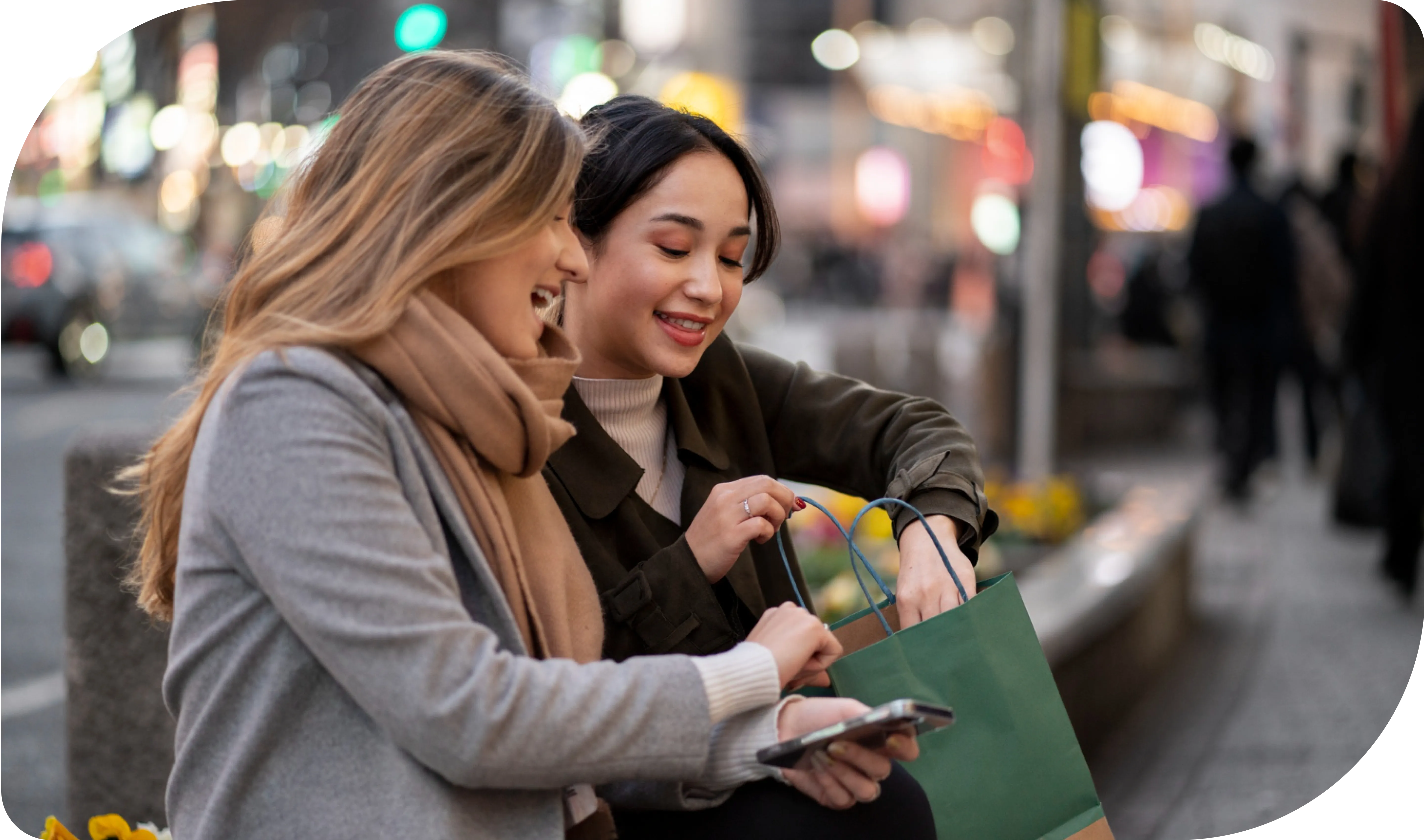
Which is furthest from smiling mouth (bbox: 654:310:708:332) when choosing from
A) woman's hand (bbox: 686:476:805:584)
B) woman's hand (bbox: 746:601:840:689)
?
woman's hand (bbox: 746:601:840:689)

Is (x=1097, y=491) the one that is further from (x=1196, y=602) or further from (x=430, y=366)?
(x=430, y=366)

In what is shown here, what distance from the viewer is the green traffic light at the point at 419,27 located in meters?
8.26

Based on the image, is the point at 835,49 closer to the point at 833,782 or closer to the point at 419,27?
the point at 419,27

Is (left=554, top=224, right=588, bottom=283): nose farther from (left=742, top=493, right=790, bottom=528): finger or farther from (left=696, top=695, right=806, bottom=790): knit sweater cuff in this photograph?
(left=696, top=695, right=806, bottom=790): knit sweater cuff

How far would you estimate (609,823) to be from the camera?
1.83 metres

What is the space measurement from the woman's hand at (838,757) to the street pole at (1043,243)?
6395 mm

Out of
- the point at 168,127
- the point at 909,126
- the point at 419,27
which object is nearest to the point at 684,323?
the point at 419,27

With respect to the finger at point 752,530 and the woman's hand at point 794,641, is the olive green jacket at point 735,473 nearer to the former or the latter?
the finger at point 752,530

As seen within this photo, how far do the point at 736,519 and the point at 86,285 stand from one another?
629 inches

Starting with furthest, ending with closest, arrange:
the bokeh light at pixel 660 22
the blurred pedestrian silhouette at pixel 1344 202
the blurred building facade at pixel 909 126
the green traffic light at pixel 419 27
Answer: the bokeh light at pixel 660 22 → the blurred pedestrian silhouette at pixel 1344 202 → the blurred building facade at pixel 909 126 → the green traffic light at pixel 419 27

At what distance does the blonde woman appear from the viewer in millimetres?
1502

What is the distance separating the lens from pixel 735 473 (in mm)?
2410

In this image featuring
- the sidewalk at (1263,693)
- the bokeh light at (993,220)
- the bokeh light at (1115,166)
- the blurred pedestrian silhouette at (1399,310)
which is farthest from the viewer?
the bokeh light at (1115,166)

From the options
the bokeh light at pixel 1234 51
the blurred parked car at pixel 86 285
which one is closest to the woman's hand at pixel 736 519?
the blurred parked car at pixel 86 285
